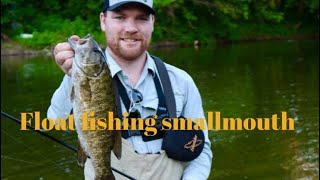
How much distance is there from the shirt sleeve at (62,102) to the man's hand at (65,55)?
124 millimetres

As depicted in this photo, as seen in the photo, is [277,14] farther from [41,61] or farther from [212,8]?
[41,61]

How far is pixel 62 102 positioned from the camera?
2.86m

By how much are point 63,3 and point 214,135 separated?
2447 cm

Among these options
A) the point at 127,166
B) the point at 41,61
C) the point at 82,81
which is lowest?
the point at 41,61

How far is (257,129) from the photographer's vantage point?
33.8ft

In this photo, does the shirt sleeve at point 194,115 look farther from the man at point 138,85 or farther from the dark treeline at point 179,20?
the dark treeline at point 179,20

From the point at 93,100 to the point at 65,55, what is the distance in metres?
0.26

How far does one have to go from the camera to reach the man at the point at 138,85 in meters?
2.86

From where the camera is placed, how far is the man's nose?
112 inches

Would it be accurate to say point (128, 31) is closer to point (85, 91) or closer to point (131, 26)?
point (131, 26)

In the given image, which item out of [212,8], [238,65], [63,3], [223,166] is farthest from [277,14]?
[223,166]

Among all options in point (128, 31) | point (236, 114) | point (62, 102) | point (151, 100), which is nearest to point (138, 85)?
point (151, 100)

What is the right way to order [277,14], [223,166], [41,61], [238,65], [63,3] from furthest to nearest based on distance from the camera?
[277,14] < [63,3] < [41,61] < [238,65] < [223,166]

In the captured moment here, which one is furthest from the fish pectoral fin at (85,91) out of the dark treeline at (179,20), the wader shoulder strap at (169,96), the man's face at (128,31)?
the dark treeline at (179,20)
